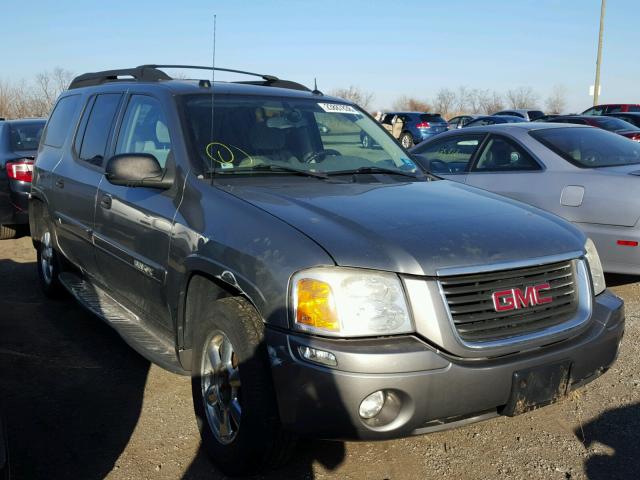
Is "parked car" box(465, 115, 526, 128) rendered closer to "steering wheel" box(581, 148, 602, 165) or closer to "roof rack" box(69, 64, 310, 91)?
"steering wheel" box(581, 148, 602, 165)

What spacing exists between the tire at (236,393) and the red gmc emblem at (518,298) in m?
0.98

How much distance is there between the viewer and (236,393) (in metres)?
2.88

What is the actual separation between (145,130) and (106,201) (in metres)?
0.52

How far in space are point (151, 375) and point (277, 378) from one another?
1.88 meters

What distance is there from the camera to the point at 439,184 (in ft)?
12.5

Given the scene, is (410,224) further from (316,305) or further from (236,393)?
(236,393)

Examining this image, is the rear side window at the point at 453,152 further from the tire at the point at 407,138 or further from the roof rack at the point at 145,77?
the tire at the point at 407,138

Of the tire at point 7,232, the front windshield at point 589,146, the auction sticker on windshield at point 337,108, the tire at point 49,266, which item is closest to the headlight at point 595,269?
the auction sticker on windshield at point 337,108

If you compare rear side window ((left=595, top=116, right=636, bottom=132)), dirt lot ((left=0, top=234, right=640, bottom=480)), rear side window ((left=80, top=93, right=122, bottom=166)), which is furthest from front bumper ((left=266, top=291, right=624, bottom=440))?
rear side window ((left=595, top=116, right=636, bottom=132))

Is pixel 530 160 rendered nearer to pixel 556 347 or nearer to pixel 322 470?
pixel 556 347

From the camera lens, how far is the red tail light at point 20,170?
26.0 ft

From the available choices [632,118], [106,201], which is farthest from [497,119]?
[106,201]

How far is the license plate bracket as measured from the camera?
258cm

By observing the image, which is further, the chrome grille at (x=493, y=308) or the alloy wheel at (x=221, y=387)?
the alloy wheel at (x=221, y=387)
